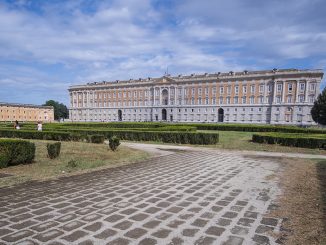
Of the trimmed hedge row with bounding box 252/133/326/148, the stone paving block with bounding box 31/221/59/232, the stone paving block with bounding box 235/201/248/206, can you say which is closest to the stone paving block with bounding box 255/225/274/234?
the stone paving block with bounding box 235/201/248/206

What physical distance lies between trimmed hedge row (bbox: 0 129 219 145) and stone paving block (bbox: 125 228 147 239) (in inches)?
568

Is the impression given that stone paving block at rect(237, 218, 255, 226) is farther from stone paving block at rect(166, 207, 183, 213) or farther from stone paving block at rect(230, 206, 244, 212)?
stone paving block at rect(166, 207, 183, 213)

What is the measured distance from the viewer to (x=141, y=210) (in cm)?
497

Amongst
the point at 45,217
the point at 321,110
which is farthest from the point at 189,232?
the point at 321,110

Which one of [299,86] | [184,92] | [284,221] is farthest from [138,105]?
[284,221]

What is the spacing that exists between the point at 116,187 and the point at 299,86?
70798 mm

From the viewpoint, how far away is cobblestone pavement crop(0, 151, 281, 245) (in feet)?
12.8

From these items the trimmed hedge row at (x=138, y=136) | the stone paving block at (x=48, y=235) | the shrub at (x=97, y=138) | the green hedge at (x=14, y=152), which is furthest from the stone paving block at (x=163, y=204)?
the trimmed hedge row at (x=138, y=136)

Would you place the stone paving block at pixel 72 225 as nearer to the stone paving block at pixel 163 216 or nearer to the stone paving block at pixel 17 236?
the stone paving block at pixel 17 236

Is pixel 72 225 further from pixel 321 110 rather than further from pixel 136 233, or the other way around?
pixel 321 110

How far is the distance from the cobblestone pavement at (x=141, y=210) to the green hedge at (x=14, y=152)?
266 centimetres

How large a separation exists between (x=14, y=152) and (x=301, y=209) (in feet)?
29.1

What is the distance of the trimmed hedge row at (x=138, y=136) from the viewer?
18.6 metres

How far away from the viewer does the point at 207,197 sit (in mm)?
5945
